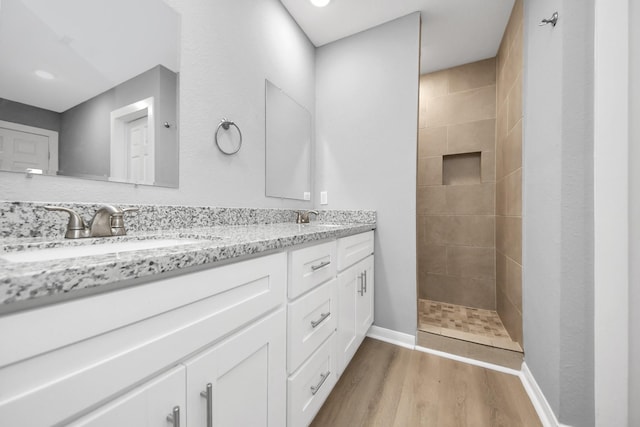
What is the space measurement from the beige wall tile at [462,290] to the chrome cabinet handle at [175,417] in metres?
2.59

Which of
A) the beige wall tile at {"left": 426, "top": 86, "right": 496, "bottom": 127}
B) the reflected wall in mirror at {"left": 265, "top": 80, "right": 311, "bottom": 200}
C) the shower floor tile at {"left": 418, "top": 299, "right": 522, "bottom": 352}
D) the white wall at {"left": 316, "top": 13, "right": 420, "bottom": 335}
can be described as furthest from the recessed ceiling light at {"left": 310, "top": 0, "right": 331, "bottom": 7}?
the shower floor tile at {"left": 418, "top": 299, "right": 522, "bottom": 352}

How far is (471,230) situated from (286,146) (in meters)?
1.95

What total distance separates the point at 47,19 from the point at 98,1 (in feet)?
0.61

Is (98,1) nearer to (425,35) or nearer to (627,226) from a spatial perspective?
(627,226)

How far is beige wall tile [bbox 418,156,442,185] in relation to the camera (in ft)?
8.43

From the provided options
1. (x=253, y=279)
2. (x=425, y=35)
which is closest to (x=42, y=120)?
(x=253, y=279)

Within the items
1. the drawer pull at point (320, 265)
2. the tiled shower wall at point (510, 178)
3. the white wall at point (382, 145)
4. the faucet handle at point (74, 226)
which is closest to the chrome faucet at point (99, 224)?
the faucet handle at point (74, 226)

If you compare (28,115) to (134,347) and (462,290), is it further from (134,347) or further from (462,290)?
(462,290)

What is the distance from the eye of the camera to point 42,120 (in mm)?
762

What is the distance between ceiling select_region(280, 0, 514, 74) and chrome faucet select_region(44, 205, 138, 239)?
70.4 inches

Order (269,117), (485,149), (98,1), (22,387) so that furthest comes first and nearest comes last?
(485,149) → (269,117) → (98,1) → (22,387)

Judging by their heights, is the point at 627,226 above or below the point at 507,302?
above

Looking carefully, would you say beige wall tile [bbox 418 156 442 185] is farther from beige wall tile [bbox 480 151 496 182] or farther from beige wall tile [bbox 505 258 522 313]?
beige wall tile [bbox 505 258 522 313]

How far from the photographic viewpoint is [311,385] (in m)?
0.98
